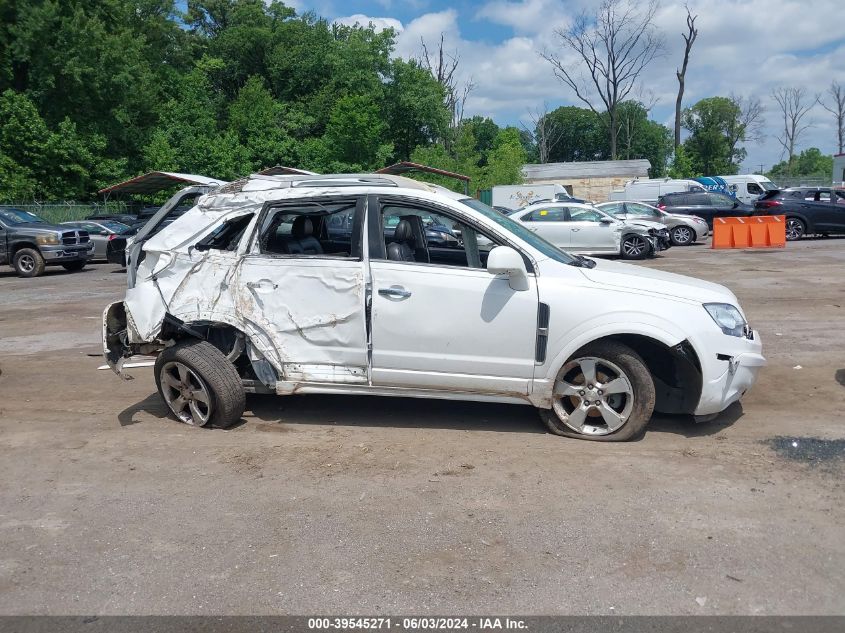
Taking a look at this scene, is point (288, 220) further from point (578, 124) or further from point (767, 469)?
point (578, 124)

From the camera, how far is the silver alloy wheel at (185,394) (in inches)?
229

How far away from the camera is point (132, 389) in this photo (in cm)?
728

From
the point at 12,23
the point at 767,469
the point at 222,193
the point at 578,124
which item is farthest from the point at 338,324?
the point at 578,124

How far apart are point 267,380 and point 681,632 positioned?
3.60 m

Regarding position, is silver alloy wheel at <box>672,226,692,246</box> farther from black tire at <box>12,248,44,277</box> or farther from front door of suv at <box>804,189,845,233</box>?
black tire at <box>12,248,44,277</box>

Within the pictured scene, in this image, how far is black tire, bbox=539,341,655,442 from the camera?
5.23 meters

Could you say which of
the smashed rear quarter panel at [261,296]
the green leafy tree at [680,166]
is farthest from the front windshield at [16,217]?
the green leafy tree at [680,166]

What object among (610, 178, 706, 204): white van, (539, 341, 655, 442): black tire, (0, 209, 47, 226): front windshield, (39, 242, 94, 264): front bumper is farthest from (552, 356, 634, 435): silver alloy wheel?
(610, 178, 706, 204): white van

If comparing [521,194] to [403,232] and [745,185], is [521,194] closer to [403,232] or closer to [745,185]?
[745,185]

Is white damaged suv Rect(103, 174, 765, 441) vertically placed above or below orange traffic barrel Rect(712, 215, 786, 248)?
below

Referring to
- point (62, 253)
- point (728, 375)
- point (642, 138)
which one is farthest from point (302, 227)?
point (642, 138)

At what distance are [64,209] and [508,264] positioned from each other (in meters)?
33.0

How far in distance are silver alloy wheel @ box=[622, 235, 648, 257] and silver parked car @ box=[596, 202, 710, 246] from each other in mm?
3441

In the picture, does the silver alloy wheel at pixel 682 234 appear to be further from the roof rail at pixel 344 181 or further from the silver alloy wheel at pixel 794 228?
the roof rail at pixel 344 181
